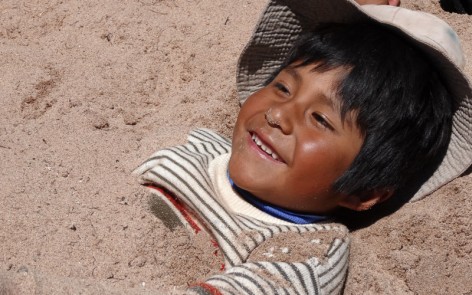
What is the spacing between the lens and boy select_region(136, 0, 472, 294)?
1.79 m

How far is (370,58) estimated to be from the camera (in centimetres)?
184

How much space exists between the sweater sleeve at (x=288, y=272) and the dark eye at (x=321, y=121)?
0.29 m

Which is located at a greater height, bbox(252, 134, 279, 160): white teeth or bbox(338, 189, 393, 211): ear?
bbox(252, 134, 279, 160): white teeth

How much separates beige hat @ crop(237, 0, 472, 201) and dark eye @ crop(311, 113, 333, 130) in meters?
0.31

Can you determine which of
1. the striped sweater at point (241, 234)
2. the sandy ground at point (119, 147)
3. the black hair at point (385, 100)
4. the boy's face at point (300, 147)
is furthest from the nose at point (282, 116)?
the sandy ground at point (119, 147)

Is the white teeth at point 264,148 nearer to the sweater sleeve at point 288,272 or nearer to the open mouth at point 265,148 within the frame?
the open mouth at point 265,148

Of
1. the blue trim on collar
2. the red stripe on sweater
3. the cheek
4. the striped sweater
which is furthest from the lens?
the blue trim on collar

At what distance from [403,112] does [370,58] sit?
6.4 inches

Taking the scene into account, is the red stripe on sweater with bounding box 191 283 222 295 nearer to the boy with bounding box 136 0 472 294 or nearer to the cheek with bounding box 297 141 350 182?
the boy with bounding box 136 0 472 294

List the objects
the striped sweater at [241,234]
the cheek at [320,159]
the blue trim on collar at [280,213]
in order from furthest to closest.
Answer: the blue trim on collar at [280,213]
the cheek at [320,159]
the striped sweater at [241,234]

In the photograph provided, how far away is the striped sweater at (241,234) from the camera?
1.65m

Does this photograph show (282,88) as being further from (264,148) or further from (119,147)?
(119,147)

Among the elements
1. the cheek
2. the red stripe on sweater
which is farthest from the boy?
the red stripe on sweater

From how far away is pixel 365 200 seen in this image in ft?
6.36
